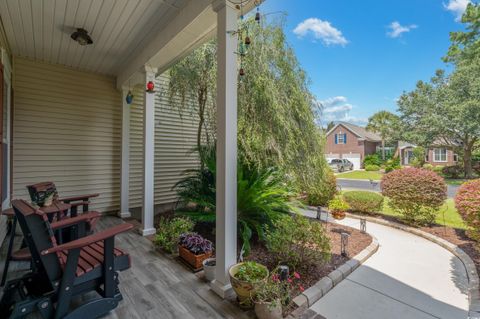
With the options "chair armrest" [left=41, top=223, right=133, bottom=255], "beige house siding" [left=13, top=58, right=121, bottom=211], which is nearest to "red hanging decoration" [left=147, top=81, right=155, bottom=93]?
"beige house siding" [left=13, top=58, right=121, bottom=211]

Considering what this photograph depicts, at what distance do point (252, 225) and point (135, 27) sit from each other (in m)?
3.31

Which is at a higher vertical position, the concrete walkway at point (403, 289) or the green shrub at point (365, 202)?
the green shrub at point (365, 202)

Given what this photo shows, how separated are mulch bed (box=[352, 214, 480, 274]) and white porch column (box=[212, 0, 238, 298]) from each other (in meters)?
3.09

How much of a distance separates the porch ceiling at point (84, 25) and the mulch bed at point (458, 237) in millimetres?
5031

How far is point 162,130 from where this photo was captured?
5.51 meters

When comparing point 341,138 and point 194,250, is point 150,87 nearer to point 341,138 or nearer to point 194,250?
point 194,250

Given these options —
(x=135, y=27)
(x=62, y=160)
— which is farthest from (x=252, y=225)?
(x=62, y=160)

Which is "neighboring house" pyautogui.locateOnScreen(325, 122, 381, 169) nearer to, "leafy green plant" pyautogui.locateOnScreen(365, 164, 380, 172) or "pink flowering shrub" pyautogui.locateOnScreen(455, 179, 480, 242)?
"leafy green plant" pyautogui.locateOnScreen(365, 164, 380, 172)

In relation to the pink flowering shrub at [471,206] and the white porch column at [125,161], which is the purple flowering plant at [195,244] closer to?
the white porch column at [125,161]

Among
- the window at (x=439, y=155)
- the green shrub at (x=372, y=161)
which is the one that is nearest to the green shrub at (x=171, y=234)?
the green shrub at (x=372, y=161)

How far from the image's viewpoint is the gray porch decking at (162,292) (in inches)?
77.1

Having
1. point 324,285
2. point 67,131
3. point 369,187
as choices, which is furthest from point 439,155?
point 67,131

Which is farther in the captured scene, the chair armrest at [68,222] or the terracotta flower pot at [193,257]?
the terracotta flower pot at [193,257]

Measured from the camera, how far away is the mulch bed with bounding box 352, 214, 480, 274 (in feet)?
10.4
